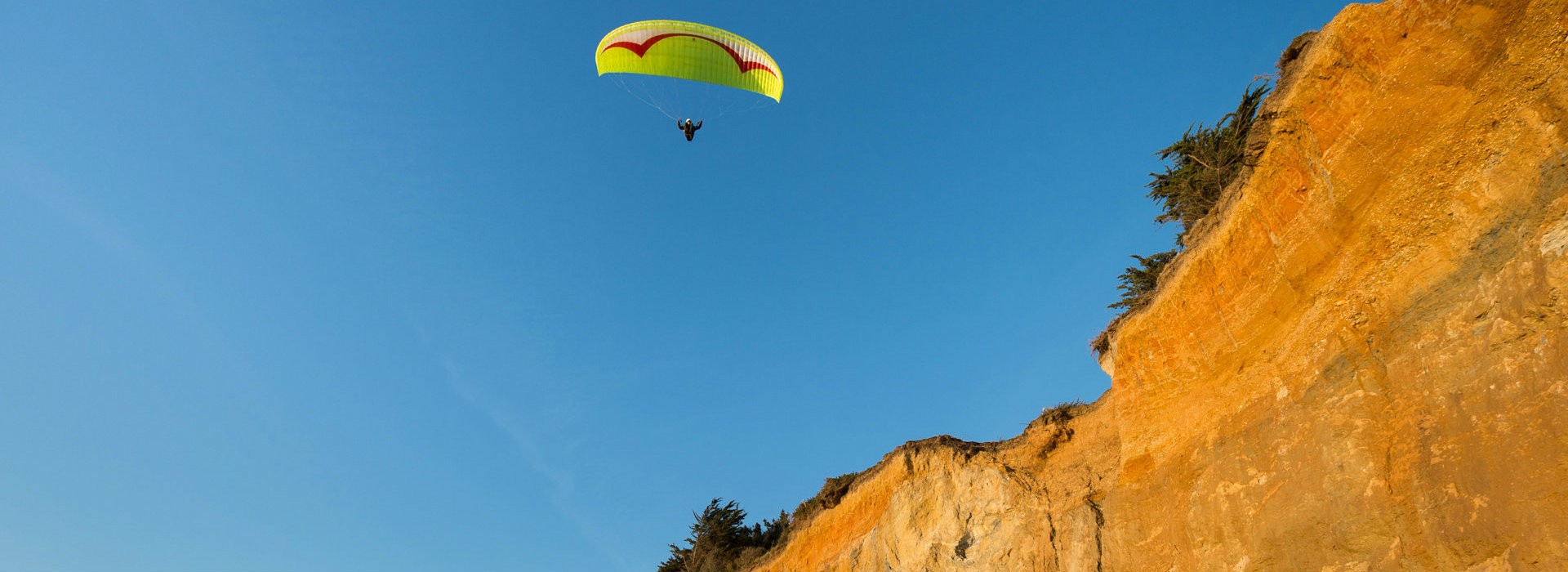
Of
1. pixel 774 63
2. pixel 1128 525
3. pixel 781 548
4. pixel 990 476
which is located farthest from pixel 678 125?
pixel 1128 525

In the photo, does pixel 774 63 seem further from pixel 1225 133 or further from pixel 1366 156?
pixel 1366 156

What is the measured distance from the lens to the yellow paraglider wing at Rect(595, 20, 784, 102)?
27.0 m

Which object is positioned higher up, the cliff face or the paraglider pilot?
the paraglider pilot

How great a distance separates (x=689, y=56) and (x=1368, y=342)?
21.4 meters

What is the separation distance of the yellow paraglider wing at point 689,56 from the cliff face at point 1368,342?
1692 centimetres

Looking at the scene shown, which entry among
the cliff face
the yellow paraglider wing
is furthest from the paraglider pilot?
the cliff face

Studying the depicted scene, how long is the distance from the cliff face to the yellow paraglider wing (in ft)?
55.5

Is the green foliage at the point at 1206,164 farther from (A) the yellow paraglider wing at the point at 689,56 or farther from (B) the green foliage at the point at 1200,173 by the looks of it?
(A) the yellow paraglider wing at the point at 689,56

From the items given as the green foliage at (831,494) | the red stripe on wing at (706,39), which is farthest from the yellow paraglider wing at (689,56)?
the green foliage at (831,494)

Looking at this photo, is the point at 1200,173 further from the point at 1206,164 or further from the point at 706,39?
the point at 706,39

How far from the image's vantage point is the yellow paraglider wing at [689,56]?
2698 centimetres

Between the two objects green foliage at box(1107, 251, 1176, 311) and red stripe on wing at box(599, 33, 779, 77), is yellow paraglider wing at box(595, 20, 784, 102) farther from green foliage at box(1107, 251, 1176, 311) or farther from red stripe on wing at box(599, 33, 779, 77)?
green foliage at box(1107, 251, 1176, 311)

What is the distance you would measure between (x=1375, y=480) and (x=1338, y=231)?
10.8ft

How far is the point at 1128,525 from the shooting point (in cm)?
1422
